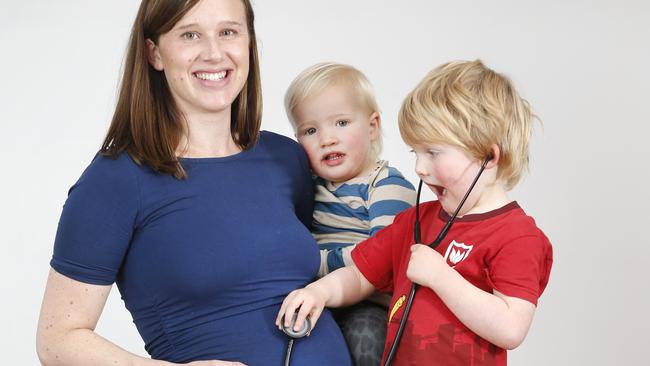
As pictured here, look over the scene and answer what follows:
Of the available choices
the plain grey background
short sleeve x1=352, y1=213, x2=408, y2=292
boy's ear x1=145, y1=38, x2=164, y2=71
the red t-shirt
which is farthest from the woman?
the plain grey background

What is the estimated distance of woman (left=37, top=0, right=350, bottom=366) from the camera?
213 centimetres

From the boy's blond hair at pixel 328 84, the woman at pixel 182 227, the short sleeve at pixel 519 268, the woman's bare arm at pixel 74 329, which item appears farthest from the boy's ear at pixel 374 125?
the woman's bare arm at pixel 74 329

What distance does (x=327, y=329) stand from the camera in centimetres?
234

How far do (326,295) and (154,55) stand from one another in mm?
653

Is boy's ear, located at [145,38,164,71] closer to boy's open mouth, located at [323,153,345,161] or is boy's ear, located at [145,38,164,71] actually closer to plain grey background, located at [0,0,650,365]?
boy's open mouth, located at [323,153,345,161]

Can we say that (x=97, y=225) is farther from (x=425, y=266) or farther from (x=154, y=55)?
(x=425, y=266)

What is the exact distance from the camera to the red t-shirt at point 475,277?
203cm

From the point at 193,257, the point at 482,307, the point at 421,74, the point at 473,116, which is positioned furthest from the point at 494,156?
the point at 421,74

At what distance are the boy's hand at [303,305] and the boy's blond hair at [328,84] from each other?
47 centimetres

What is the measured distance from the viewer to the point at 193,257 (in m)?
2.19

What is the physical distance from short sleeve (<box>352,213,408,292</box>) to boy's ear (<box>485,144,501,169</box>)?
0.28m

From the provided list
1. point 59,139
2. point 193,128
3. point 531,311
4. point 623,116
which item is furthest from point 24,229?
point 531,311

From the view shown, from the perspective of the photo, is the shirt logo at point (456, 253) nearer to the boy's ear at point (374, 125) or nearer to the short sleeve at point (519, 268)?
the short sleeve at point (519, 268)

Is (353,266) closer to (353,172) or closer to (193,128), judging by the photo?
(353,172)
